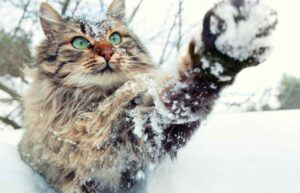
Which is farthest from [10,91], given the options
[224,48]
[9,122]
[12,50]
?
[224,48]

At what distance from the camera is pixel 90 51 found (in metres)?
2.04

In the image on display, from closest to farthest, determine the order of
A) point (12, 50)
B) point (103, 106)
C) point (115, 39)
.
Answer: point (103, 106), point (115, 39), point (12, 50)

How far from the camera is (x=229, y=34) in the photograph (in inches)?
51.0

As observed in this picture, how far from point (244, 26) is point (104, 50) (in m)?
0.82

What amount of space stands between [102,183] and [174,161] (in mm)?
393

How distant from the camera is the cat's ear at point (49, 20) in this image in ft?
7.35

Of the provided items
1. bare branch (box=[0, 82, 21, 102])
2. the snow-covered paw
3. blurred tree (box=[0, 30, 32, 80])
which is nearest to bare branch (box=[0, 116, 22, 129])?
bare branch (box=[0, 82, 21, 102])

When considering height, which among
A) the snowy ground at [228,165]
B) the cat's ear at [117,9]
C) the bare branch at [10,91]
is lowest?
A: the bare branch at [10,91]

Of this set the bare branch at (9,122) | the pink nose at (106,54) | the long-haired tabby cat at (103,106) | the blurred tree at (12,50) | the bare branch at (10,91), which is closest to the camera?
the long-haired tabby cat at (103,106)

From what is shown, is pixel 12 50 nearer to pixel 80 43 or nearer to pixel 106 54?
pixel 80 43

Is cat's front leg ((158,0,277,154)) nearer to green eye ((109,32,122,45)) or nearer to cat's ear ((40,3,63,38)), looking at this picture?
A: green eye ((109,32,122,45))

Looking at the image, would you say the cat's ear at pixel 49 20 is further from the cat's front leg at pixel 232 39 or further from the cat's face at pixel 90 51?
the cat's front leg at pixel 232 39

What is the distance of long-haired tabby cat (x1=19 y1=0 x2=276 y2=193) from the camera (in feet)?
5.48

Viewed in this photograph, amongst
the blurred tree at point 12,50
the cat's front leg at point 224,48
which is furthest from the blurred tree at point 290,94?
the cat's front leg at point 224,48
